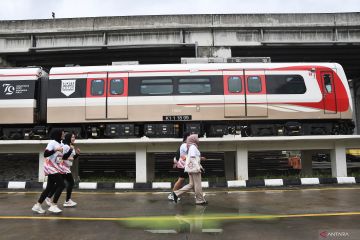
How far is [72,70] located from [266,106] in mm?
8059

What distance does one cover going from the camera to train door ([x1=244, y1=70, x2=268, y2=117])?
13.8 metres

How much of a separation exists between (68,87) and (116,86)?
198 cm

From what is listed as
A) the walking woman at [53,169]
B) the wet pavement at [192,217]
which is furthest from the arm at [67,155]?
the wet pavement at [192,217]

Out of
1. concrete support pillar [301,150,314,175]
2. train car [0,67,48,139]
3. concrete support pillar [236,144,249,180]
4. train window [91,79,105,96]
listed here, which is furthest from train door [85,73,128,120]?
concrete support pillar [301,150,314,175]

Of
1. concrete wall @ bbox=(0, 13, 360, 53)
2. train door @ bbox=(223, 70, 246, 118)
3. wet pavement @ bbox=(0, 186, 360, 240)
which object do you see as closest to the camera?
wet pavement @ bbox=(0, 186, 360, 240)

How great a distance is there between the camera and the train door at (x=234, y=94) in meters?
13.8

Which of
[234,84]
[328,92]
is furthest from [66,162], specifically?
[328,92]

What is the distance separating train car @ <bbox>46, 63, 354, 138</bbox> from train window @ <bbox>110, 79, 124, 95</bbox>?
40mm

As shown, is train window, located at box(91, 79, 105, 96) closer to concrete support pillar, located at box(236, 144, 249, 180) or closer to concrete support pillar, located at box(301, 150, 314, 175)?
concrete support pillar, located at box(236, 144, 249, 180)

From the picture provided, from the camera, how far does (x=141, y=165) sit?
12.3 m

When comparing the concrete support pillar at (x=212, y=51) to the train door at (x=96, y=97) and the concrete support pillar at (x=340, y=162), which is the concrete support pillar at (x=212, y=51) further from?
the concrete support pillar at (x=340, y=162)

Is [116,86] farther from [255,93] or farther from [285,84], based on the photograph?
[285,84]

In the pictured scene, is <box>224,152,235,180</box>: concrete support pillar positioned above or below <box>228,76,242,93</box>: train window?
below

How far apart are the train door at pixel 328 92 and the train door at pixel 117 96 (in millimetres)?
7982
